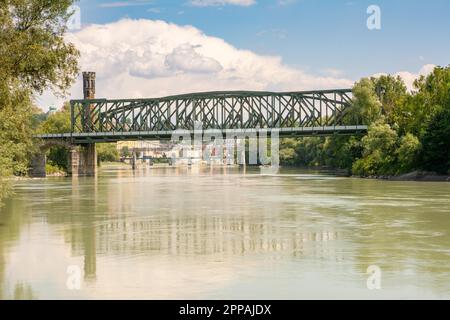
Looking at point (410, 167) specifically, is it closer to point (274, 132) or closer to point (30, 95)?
point (274, 132)

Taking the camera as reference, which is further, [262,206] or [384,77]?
[384,77]

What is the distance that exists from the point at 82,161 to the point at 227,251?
12023 cm

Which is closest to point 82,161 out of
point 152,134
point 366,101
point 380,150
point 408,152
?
point 152,134

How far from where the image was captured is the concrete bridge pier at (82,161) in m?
140

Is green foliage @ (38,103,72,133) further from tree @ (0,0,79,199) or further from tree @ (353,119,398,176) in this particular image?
tree @ (0,0,79,199)

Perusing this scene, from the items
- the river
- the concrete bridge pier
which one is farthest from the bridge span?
the river

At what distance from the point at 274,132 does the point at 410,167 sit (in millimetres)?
42473

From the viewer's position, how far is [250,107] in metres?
147

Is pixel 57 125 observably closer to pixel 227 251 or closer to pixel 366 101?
pixel 366 101

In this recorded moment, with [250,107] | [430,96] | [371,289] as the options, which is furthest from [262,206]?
[250,107]

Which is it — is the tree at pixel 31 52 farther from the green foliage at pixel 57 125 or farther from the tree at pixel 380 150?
the green foliage at pixel 57 125

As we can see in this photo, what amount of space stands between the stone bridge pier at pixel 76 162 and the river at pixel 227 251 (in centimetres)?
8237

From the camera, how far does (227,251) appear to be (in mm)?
27766
